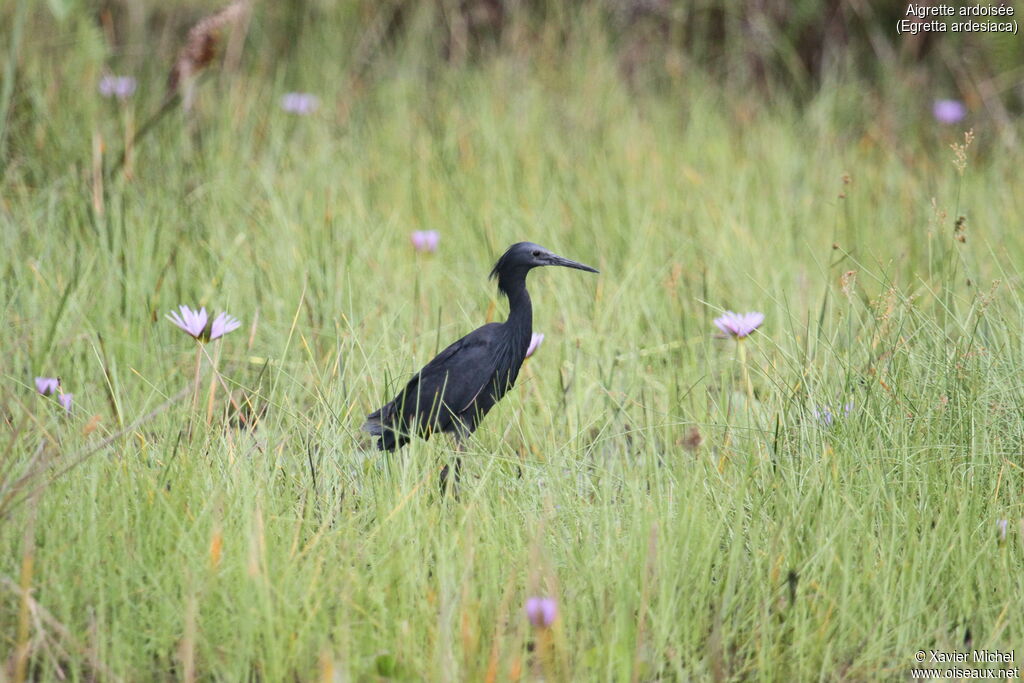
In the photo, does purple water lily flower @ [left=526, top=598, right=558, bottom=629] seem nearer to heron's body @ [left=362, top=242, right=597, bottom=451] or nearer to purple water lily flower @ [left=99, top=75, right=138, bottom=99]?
heron's body @ [left=362, top=242, right=597, bottom=451]

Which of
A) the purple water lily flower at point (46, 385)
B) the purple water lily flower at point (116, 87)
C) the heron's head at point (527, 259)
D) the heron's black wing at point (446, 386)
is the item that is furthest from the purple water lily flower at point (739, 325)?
the purple water lily flower at point (116, 87)

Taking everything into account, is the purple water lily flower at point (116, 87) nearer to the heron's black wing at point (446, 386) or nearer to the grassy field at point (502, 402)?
the grassy field at point (502, 402)

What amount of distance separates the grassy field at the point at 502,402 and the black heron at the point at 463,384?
0.09m

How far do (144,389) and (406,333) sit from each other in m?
0.73

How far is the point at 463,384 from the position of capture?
2.71m

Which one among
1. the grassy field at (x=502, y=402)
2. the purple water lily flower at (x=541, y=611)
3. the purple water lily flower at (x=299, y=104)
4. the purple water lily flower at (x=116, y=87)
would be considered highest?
the purple water lily flower at (x=299, y=104)

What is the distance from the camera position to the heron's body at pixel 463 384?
2662 mm

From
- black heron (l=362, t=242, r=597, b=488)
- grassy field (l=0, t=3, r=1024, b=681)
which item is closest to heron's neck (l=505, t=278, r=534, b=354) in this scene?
black heron (l=362, t=242, r=597, b=488)

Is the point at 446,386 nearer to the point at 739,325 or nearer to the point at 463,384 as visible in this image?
the point at 463,384

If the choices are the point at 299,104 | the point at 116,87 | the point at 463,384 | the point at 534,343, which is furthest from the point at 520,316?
the point at 116,87

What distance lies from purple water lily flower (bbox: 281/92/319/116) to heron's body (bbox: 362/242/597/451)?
2153mm

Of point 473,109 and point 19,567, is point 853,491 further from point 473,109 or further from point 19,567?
point 473,109

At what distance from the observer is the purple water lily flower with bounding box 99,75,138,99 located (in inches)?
170

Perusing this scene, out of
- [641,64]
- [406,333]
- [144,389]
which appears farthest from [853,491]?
[641,64]
